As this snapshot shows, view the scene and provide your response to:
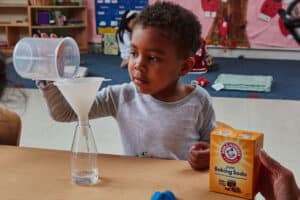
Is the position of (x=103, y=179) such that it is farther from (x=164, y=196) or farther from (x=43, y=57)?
(x=43, y=57)

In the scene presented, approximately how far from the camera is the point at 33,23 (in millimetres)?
5020

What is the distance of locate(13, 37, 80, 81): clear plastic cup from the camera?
3.45 feet

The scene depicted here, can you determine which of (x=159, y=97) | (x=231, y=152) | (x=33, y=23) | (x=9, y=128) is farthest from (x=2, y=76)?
(x=33, y=23)

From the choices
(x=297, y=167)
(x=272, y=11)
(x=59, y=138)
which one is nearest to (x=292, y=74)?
(x=272, y=11)

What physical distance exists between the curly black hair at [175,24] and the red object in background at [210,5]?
3.63 m

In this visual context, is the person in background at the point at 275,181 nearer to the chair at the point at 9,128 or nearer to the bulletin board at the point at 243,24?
the chair at the point at 9,128

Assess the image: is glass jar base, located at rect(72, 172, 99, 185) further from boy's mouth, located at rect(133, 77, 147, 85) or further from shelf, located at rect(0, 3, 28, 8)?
shelf, located at rect(0, 3, 28, 8)

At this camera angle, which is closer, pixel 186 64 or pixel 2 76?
pixel 2 76

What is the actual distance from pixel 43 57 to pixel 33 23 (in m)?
4.14

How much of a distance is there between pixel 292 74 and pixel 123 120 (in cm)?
310

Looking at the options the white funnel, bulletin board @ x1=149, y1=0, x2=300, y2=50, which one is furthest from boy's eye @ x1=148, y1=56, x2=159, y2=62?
bulletin board @ x1=149, y1=0, x2=300, y2=50

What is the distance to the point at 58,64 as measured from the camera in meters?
1.05

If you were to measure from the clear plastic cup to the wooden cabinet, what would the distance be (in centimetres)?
400

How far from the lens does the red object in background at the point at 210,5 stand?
4730mm
